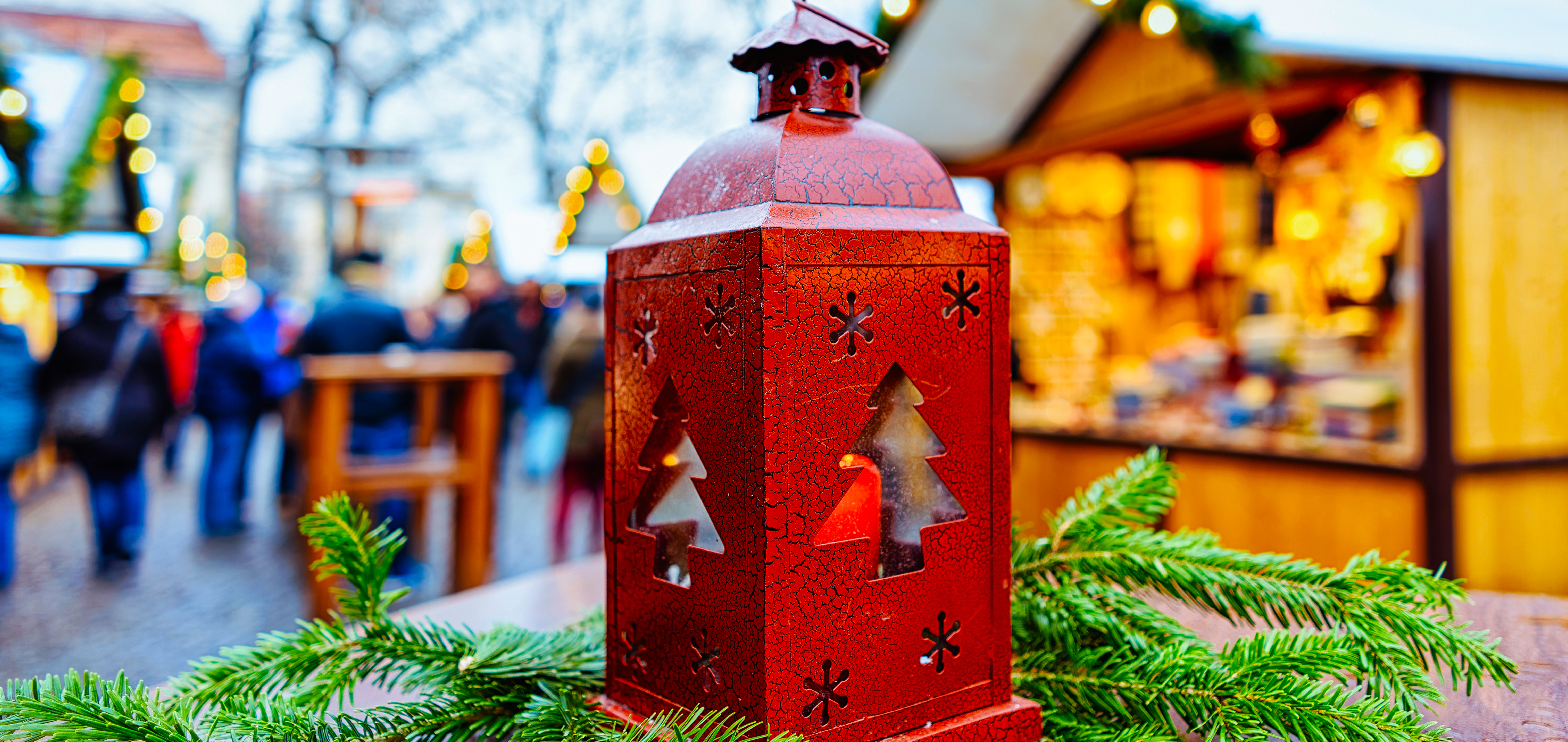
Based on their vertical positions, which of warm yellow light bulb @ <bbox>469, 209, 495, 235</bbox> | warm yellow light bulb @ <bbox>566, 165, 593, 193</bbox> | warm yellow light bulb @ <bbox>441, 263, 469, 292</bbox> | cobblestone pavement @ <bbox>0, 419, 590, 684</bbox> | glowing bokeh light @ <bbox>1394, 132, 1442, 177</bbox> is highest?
warm yellow light bulb @ <bbox>469, 209, 495, 235</bbox>

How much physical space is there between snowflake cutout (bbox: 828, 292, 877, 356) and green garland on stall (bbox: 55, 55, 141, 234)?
677cm

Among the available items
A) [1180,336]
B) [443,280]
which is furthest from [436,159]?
[1180,336]

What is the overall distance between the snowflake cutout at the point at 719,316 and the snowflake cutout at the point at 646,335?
8 cm

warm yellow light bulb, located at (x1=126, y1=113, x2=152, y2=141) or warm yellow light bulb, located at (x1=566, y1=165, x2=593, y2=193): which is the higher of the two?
warm yellow light bulb, located at (x1=566, y1=165, x2=593, y2=193)

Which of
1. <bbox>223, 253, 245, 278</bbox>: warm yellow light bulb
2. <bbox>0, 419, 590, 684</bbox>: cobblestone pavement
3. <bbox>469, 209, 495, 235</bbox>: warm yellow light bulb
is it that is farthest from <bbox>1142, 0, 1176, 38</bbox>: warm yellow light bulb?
<bbox>223, 253, 245, 278</bbox>: warm yellow light bulb

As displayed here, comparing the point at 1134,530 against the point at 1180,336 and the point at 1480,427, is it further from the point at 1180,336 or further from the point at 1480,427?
the point at 1180,336

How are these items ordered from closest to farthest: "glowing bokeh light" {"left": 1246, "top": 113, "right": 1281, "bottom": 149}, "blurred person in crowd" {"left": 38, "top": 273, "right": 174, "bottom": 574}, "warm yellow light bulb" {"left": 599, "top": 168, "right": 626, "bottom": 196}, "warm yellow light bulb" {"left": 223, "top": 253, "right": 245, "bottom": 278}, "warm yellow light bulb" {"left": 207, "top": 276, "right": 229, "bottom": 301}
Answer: "glowing bokeh light" {"left": 1246, "top": 113, "right": 1281, "bottom": 149}
"blurred person in crowd" {"left": 38, "top": 273, "right": 174, "bottom": 574}
"warm yellow light bulb" {"left": 599, "top": 168, "right": 626, "bottom": 196}
"warm yellow light bulb" {"left": 207, "top": 276, "right": 229, "bottom": 301}
"warm yellow light bulb" {"left": 223, "top": 253, "right": 245, "bottom": 278}

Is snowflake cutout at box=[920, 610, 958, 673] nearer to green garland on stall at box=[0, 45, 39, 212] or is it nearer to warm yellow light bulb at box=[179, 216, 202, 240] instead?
green garland on stall at box=[0, 45, 39, 212]

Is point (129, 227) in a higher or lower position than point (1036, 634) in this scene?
higher

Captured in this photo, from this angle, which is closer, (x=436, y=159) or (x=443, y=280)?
(x=436, y=159)

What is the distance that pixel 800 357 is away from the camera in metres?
0.69

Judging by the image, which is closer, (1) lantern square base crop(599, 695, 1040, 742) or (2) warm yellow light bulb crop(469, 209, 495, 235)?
(1) lantern square base crop(599, 695, 1040, 742)

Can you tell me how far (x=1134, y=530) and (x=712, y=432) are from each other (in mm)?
524

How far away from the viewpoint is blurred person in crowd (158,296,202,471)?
8406 millimetres
